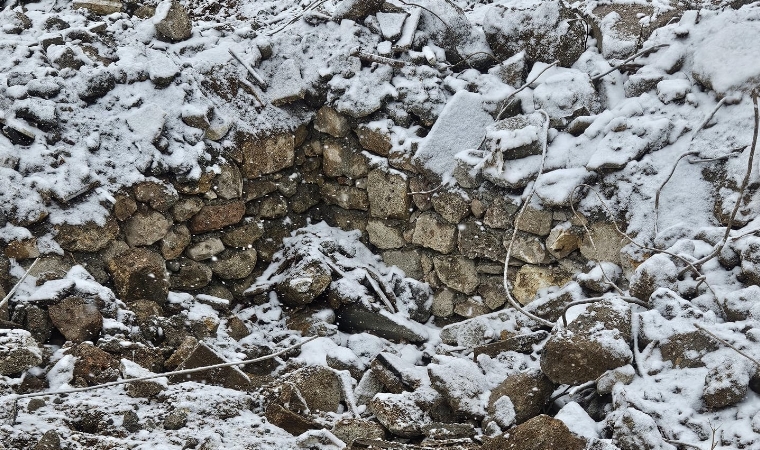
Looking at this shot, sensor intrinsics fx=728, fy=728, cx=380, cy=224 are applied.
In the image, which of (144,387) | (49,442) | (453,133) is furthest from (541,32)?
(49,442)

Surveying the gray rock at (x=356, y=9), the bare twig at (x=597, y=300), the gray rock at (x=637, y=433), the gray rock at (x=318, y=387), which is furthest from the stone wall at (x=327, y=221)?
the gray rock at (x=637, y=433)

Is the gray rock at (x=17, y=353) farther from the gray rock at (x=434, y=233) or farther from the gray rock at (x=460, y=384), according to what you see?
the gray rock at (x=434, y=233)

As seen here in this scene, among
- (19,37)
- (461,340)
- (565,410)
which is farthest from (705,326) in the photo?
(19,37)

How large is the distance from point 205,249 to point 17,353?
1.35 metres

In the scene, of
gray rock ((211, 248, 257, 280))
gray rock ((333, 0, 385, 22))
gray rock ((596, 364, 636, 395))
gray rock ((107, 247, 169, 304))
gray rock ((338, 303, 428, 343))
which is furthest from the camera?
gray rock ((333, 0, 385, 22))

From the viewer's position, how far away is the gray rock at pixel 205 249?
13.7 ft

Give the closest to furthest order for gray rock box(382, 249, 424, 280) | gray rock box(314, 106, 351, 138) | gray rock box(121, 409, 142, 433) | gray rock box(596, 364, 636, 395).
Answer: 1. gray rock box(596, 364, 636, 395)
2. gray rock box(121, 409, 142, 433)
3. gray rock box(382, 249, 424, 280)
4. gray rock box(314, 106, 351, 138)

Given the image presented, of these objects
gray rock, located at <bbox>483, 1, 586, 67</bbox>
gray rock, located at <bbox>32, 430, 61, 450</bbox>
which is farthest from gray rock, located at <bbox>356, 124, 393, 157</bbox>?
gray rock, located at <bbox>32, 430, 61, 450</bbox>

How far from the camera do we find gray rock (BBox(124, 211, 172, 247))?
3.92m

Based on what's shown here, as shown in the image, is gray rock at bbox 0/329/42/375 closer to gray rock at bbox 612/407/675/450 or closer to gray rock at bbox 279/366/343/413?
gray rock at bbox 279/366/343/413

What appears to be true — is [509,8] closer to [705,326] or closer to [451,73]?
[451,73]

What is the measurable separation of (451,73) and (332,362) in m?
1.97

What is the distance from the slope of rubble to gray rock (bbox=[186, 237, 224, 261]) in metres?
0.04

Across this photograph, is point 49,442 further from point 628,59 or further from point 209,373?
point 628,59
